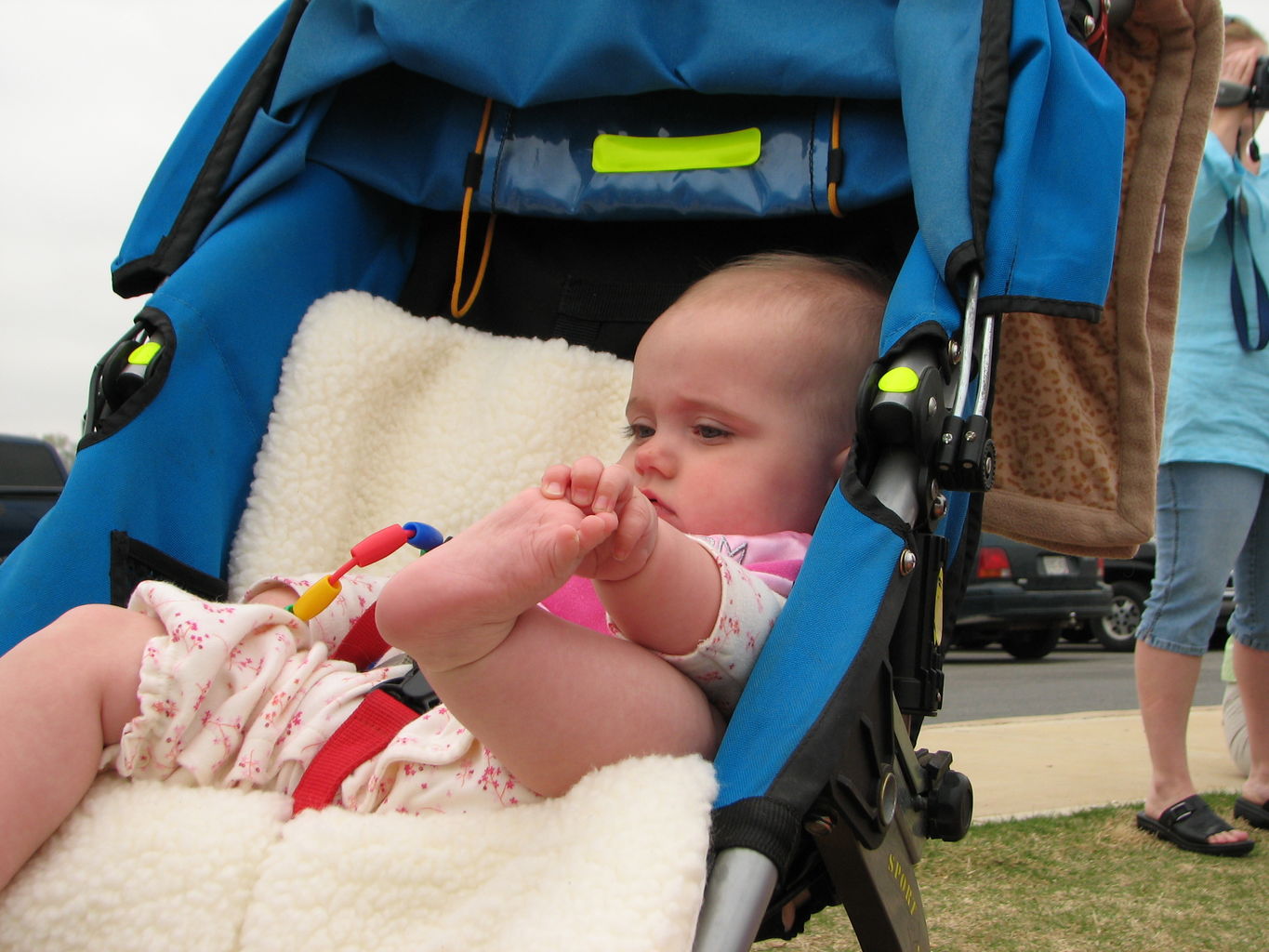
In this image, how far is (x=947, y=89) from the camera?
138 centimetres

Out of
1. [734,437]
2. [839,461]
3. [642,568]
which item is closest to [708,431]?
[734,437]

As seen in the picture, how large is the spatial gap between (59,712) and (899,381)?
88 cm

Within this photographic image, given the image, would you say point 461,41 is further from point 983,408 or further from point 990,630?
point 990,630

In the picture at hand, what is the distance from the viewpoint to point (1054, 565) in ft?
26.1

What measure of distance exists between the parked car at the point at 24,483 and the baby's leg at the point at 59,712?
619 cm

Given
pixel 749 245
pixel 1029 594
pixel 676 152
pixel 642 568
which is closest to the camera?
pixel 642 568

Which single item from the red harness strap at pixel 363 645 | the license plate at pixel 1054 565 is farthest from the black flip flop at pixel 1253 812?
the license plate at pixel 1054 565

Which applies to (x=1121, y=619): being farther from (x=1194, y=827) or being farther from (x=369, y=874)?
(x=369, y=874)

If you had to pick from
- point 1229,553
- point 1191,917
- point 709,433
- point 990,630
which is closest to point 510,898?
point 709,433

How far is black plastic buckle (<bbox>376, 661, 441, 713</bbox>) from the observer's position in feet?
3.91

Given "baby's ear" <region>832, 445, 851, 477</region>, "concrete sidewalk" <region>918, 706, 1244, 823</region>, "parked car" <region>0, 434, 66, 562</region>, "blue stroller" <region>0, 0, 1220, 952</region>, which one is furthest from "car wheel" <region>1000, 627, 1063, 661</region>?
"baby's ear" <region>832, 445, 851, 477</region>

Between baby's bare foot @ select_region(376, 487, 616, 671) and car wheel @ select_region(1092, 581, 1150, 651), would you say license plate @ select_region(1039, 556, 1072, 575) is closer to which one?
car wheel @ select_region(1092, 581, 1150, 651)

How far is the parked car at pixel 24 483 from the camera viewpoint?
6.62 meters

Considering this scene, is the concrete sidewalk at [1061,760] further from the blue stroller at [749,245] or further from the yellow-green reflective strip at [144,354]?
the yellow-green reflective strip at [144,354]
